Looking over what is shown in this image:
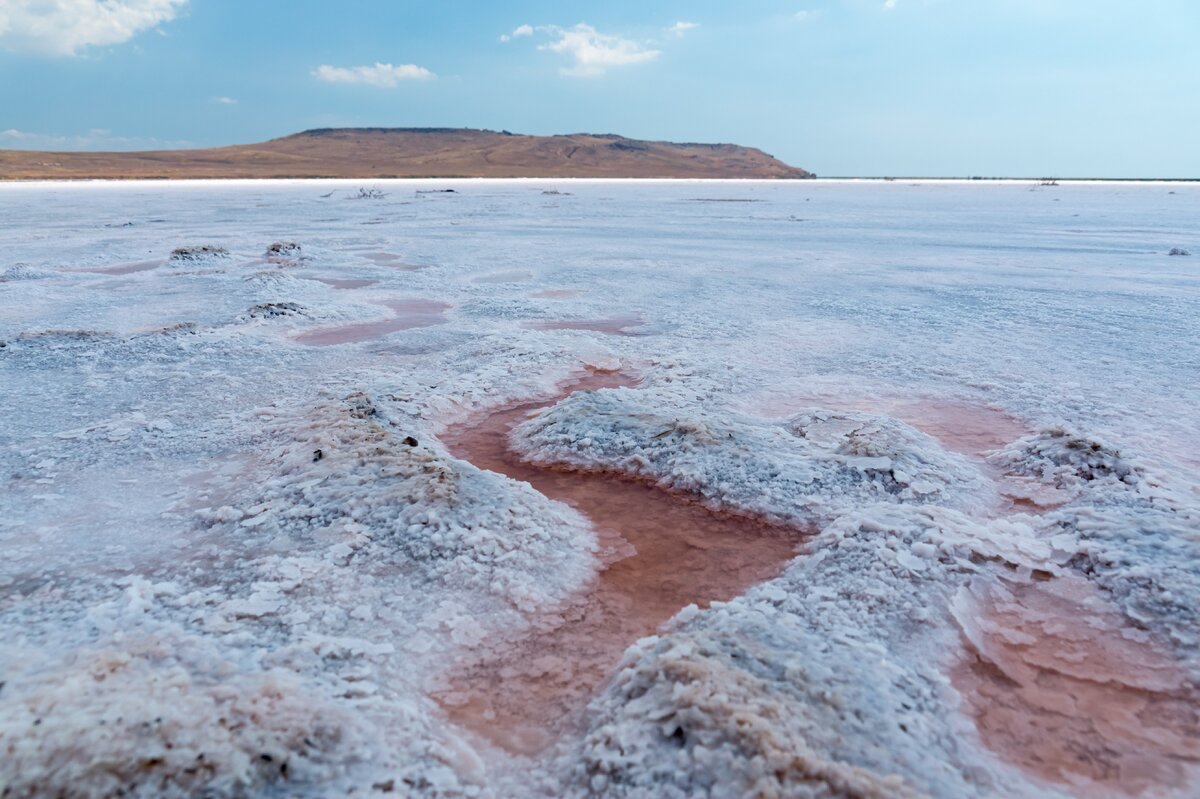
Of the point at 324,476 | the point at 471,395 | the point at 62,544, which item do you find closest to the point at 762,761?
the point at 324,476

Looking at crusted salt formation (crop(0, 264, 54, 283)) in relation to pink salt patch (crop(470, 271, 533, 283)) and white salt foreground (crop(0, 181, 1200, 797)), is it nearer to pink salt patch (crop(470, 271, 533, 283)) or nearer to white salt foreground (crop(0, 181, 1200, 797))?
white salt foreground (crop(0, 181, 1200, 797))

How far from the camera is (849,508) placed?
3428 millimetres

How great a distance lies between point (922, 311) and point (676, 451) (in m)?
5.02

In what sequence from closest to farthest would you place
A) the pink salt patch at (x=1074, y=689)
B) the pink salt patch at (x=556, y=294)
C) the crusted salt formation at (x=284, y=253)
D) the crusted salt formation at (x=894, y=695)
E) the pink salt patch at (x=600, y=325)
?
the crusted salt formation at (x=894, y=695), the pink salt patch at (x=1074, y=689), the pink salt patch at (x=600, y=325), the pink salt patch at (x=556, y=294), the crusted salt formation at (x=284, y=253)

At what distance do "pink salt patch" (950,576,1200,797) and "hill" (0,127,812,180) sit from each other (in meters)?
70.0

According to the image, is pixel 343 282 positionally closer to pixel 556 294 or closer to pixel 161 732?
pixel 556 294

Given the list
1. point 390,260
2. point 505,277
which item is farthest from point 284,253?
point 505,277

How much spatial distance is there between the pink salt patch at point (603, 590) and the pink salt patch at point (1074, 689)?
33.2 inches

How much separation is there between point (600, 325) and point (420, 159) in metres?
97.9

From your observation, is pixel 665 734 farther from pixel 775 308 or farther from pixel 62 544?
pixel 775 308

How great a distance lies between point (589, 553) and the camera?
10.4 feet

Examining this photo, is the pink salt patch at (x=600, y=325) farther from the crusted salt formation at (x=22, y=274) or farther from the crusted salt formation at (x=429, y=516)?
the crusted salt formation at (x=22, y=274)

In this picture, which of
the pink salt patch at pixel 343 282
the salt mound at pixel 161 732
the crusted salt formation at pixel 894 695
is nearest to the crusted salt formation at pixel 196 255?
the pink salt patch at pixel 343 282

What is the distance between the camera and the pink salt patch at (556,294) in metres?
8.58
